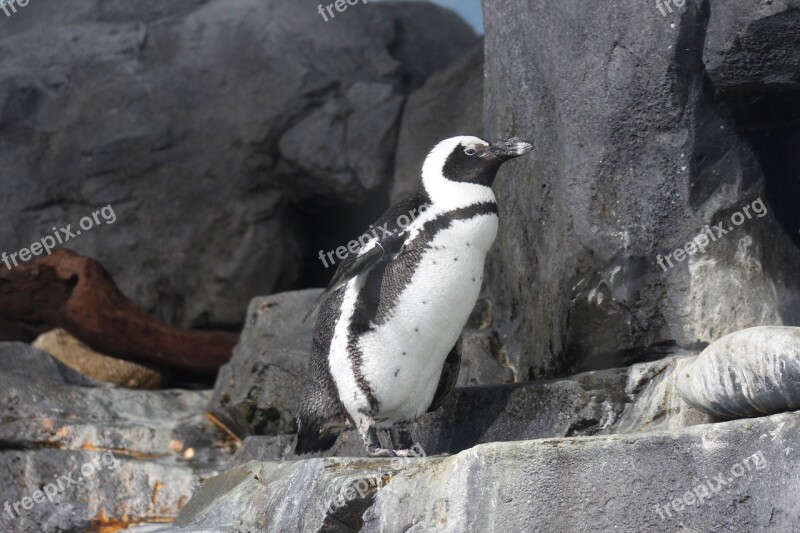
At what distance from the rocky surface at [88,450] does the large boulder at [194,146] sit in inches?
59.5

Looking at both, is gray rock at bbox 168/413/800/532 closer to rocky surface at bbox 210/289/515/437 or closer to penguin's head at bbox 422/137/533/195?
penguin's head at bbox 422/137/533/195

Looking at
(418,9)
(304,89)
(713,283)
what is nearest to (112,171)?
(304,89)

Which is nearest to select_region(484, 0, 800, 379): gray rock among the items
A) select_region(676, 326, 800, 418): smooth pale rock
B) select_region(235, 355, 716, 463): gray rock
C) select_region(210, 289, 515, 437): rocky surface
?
select_region(235, 355, 716, 463): gray rock

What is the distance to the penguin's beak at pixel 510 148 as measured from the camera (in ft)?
10.0

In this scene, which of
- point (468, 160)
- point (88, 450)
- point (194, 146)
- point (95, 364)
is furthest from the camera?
point (194, 146)

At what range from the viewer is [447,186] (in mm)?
3092

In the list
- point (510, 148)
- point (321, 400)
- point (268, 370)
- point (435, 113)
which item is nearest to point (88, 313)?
point (268, 370)

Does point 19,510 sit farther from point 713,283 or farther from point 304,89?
point 304,89

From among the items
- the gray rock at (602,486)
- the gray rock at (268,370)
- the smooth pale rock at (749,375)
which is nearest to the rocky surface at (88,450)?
the gray rock at (268,370)

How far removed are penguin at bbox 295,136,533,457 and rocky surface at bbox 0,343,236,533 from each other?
4.16 ft

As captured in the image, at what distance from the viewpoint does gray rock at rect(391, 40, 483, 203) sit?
5.77m

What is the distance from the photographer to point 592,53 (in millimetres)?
3283

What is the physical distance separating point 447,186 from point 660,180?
619 millimetres

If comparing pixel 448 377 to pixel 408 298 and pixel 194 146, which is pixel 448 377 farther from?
pixel 194 146
